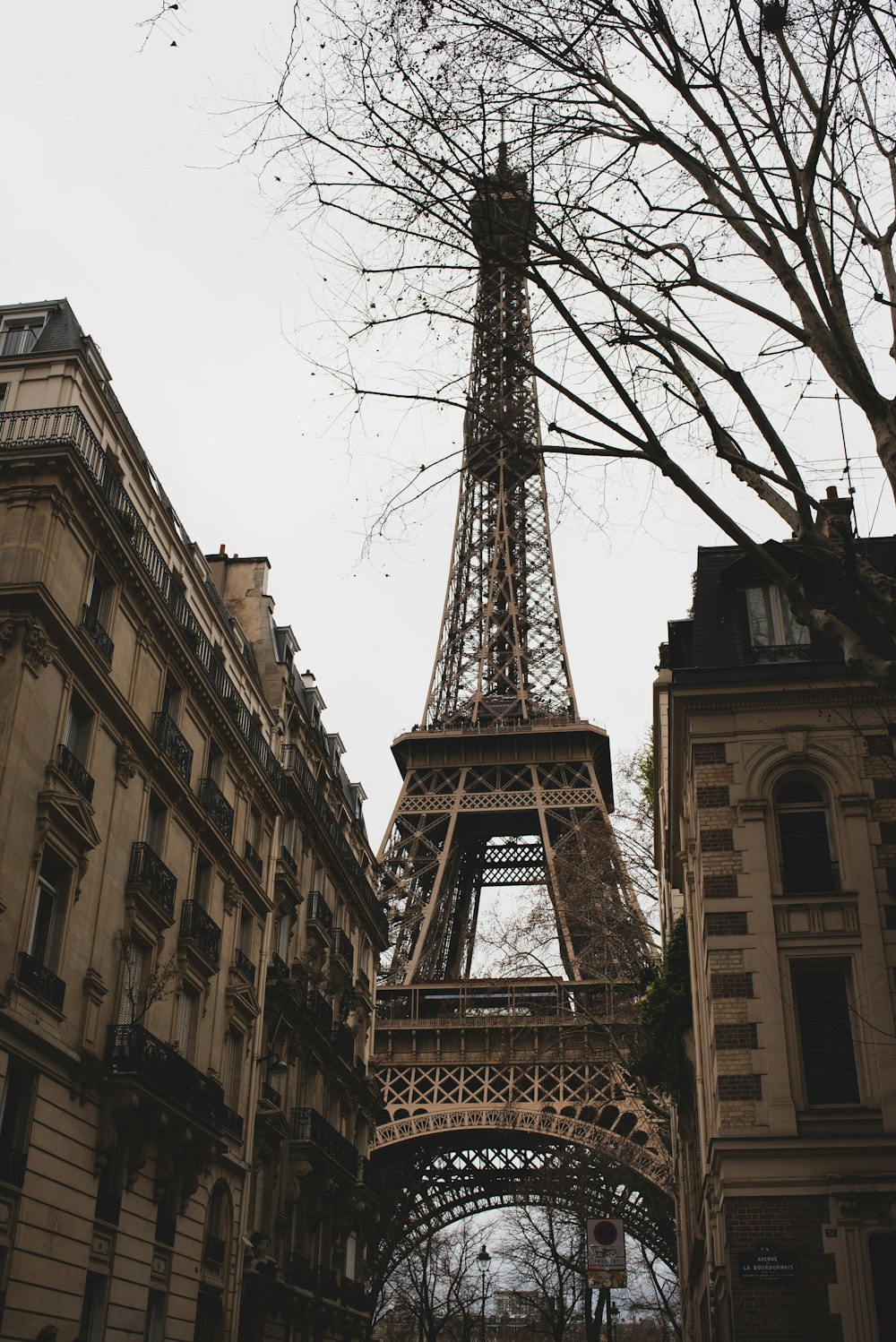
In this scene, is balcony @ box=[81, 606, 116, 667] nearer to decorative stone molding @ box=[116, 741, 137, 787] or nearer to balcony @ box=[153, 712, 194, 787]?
decorative stone molding @ box=[116, 741, 137, 787]

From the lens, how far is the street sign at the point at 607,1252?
53.5ft

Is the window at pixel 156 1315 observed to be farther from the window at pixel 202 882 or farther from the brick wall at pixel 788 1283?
the brick wall at pixel 788 1283

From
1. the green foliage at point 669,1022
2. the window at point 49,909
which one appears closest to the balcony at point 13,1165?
the window at point 49,909

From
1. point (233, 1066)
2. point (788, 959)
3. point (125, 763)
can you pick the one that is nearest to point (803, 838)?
point (788, 959)

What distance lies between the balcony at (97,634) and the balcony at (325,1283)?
1967 cm

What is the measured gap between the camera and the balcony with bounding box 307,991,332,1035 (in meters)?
35.3

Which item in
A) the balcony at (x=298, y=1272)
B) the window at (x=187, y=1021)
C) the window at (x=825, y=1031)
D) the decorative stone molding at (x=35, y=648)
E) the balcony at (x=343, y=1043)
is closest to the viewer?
the window at (x=825, y=1031)

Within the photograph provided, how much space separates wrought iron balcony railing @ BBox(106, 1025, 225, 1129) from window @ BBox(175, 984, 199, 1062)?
2.22 feet

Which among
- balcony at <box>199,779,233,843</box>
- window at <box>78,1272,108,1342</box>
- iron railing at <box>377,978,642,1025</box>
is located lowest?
window at <box>78,1272,108,1342</box>

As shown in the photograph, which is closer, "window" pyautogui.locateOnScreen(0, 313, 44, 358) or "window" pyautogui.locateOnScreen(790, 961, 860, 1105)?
"window" pyautogui.locateOnScreen(790, 961, 860, 1105)

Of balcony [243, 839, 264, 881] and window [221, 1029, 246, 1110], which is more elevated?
balcony [243, 839, 264, 881]

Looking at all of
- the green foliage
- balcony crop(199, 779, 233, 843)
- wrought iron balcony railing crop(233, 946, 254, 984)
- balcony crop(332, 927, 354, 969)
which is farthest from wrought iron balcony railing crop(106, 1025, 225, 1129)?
balcony crop(332, 927, 354, 969)

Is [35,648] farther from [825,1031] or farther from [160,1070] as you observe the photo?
[825,1031]

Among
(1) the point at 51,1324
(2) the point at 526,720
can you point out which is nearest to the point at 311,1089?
(1) the point at 51,1324
